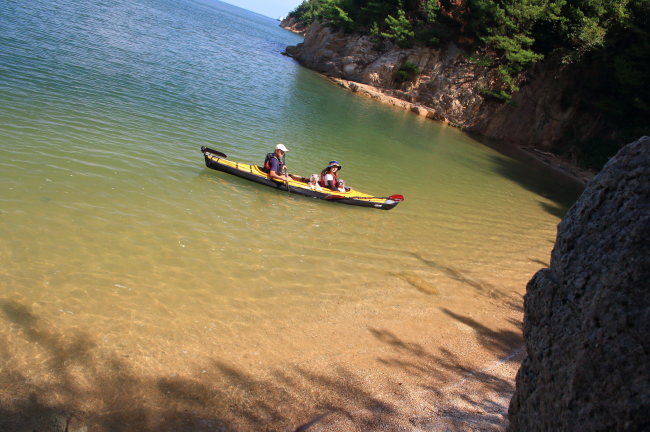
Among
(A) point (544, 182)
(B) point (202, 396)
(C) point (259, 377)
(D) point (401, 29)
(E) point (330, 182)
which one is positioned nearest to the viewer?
(B) point (202, 396)

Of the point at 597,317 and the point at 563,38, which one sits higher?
the point at 563,38

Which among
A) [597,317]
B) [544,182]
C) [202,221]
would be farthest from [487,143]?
[597,317]

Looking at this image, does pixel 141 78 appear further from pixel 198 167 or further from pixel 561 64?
pixel 561 64

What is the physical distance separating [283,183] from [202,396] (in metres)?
8.19

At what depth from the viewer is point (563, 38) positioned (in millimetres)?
33469

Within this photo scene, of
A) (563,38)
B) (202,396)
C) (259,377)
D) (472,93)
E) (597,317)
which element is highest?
(563,38)

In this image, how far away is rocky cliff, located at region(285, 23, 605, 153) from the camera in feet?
115

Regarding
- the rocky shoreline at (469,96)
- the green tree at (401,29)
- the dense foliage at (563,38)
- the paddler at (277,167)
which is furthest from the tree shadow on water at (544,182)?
the green tree at (401,29)

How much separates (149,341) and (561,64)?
122ft

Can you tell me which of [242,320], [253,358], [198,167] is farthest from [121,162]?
[253,358]

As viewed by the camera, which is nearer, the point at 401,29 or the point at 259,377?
the point at 259,377

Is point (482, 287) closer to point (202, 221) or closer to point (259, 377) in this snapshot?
point (259, 377)

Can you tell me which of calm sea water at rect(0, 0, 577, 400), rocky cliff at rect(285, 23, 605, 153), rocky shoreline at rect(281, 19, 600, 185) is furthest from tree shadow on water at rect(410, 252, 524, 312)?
rocky cliff at rect(285, 23, 605, 153)

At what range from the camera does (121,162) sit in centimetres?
1199
